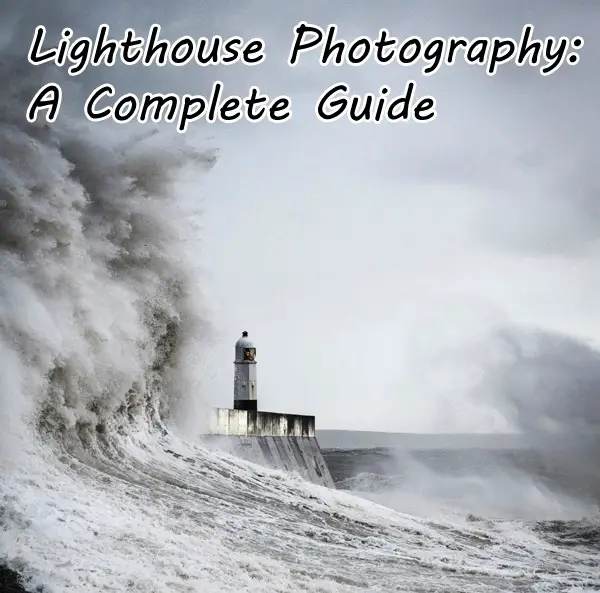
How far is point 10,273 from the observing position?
26.3ft

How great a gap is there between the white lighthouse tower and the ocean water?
3693 millimetres

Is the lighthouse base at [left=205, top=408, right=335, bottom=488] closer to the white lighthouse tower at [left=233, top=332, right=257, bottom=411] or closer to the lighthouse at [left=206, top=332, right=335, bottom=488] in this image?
the lighthouse at [left=206, top=332, right=335, bottom=488]

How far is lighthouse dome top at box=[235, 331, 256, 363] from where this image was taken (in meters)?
15.5

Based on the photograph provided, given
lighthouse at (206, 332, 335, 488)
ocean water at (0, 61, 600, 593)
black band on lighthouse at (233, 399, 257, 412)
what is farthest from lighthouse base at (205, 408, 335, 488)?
ocean water at (0, 61, 600, 593)

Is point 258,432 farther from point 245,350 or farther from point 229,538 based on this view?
point 229,538

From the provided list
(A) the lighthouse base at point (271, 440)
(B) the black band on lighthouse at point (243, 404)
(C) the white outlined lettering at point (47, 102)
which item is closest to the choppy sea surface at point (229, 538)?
(A) the lighthouse base at point (271, 440)

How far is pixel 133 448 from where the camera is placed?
9188 mm

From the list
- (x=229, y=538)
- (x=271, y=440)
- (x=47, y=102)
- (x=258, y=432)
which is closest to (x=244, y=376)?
(x=271, y=440)

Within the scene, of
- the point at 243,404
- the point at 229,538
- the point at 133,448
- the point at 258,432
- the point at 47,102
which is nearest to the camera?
the point at 229,538

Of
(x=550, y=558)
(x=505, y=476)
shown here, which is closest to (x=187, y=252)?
(x=550, y=558)

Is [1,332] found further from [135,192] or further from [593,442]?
[593,442]

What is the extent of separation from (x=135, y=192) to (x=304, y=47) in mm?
2873

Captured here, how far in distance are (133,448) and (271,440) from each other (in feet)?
17.1

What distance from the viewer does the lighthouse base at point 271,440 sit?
12.7m
